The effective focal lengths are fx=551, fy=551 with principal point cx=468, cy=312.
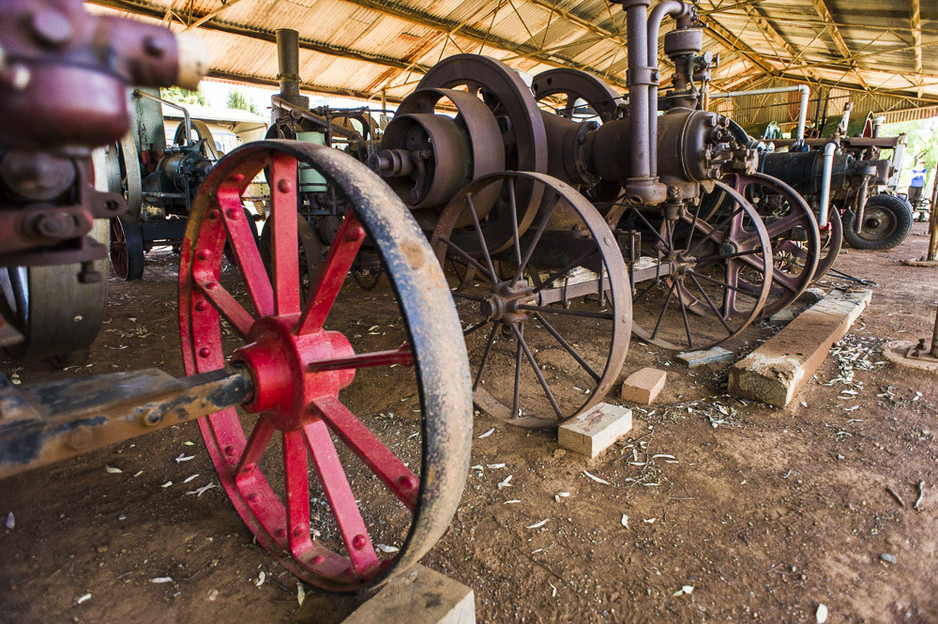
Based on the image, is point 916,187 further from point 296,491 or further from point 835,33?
point 296,491

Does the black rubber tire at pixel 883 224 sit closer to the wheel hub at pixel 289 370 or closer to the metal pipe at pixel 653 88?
the metal pipe at pixel 653 88

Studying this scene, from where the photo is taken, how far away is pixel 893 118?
59.4 feet

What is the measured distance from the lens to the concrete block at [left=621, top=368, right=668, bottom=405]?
126 inches

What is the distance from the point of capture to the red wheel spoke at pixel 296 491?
171 centimetres

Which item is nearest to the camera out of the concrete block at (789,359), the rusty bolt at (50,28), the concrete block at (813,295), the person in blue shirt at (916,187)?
the rusty bolt at (50,28)

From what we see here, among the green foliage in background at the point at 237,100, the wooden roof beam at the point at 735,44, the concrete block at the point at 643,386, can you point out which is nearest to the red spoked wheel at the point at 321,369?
the concrete block at the point at 643,386

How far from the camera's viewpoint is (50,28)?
22.2 inches

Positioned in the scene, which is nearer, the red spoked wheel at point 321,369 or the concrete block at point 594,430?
the red spoked wheel at point 321,369

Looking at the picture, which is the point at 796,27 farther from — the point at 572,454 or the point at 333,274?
the point at 333,274

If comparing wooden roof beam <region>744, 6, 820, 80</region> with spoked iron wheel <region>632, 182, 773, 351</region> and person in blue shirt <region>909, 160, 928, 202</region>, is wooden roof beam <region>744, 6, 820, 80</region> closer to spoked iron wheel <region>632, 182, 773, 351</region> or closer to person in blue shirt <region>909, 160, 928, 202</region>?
person in blue shirt <region>909, 160, 928, 202</region>

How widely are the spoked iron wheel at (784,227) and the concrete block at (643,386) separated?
1.51m

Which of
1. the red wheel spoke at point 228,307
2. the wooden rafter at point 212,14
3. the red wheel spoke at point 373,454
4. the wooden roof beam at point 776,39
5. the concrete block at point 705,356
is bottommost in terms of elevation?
the concrete block at point 705,356

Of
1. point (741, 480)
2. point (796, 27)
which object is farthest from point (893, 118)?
point (741, 480)

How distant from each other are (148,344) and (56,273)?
2910 mm
